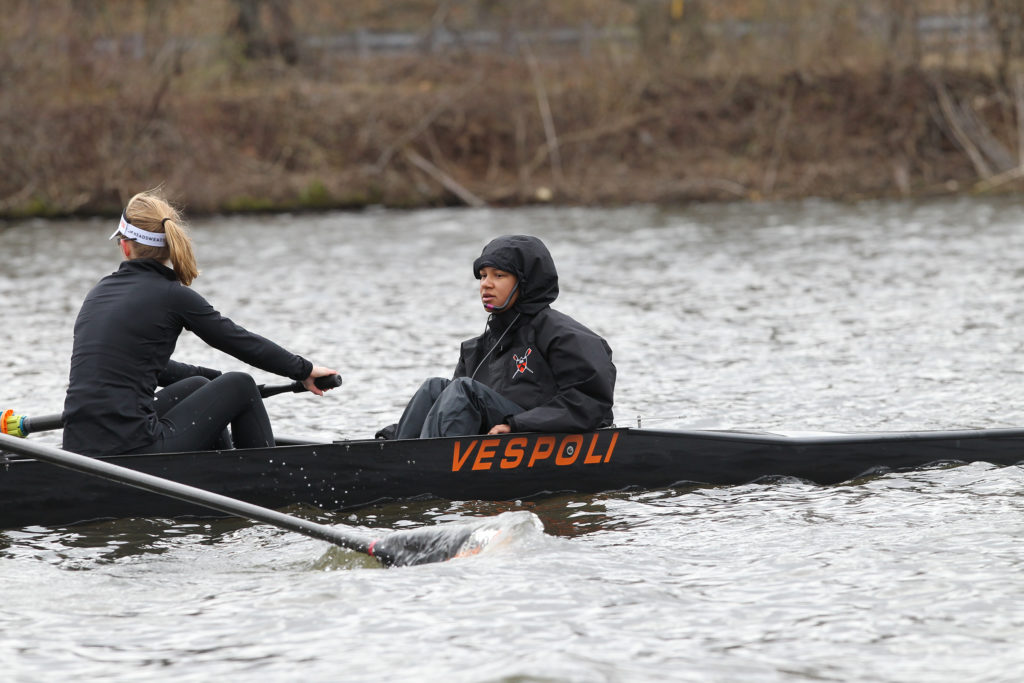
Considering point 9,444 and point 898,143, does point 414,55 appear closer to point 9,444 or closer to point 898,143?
point 898,143

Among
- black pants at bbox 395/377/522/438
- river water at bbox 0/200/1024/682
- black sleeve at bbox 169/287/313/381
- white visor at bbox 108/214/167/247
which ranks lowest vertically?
river water at bbox 0/200/1024/682

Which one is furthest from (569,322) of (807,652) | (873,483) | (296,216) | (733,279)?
(296,216)

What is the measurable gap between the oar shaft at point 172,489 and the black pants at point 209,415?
0.46m

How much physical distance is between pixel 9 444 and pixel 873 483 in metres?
4.51

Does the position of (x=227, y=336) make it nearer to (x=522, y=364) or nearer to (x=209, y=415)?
(x=209, y=415)

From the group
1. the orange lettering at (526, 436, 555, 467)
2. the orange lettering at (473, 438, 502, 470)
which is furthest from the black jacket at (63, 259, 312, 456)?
the orange lettering at (526, 436, 555, 467)

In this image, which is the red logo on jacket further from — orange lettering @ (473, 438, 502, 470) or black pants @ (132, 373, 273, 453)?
black pants @ (132, 373, 273, 453)

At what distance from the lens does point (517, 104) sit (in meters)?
29.7

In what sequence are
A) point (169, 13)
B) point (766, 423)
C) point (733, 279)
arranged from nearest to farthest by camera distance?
point (766, 423), point (733, 279), point (169, 13)

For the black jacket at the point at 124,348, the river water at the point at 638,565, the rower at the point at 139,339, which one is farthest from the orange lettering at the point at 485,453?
the black jacket at the point at 124,348

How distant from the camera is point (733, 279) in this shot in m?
17.8

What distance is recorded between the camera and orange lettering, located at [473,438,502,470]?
7.10 metres

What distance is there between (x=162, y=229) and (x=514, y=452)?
6.94ft

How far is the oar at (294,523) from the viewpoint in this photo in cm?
622
